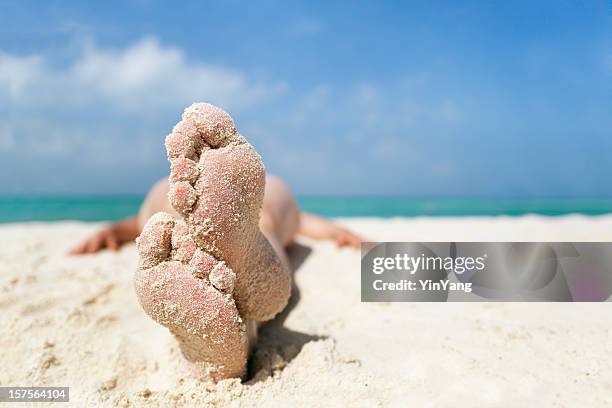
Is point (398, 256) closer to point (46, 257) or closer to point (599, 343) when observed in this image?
point (599, 343)

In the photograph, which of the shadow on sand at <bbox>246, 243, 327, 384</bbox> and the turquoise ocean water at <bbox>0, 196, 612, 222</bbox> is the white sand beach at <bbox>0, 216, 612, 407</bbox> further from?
the turquoise ocean water at <bbox>0, 196, 612, 222</bbox>

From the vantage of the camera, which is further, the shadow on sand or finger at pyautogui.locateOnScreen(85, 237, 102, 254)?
finger at pyautogui.locateOnScreen(85, 237, 102, 254)

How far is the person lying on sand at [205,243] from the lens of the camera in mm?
1062

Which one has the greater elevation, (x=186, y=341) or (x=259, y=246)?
(x=259, y=246)

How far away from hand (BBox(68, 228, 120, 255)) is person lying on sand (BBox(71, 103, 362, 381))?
6.00ft

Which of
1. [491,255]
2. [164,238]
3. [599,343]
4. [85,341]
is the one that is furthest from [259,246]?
[491,255]

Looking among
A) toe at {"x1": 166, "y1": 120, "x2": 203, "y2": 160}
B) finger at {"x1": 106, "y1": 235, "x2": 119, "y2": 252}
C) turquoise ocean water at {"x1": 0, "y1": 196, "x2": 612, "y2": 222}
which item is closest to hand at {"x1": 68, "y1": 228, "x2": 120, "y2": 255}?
finger at {"x1": 106, "y1": 235, "x2": 119, "y2": 252}

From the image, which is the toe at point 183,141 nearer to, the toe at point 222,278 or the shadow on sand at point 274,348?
the toe at point 222,278

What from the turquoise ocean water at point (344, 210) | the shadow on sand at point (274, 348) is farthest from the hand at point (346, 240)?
the turquoise ocean water at point (344, 210)

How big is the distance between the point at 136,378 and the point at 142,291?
1.13 feet

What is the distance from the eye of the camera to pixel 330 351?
128cm

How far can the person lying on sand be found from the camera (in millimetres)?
1062

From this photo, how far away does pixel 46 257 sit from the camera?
2.58 meters

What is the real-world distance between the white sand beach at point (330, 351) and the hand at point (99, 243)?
0.61 m
